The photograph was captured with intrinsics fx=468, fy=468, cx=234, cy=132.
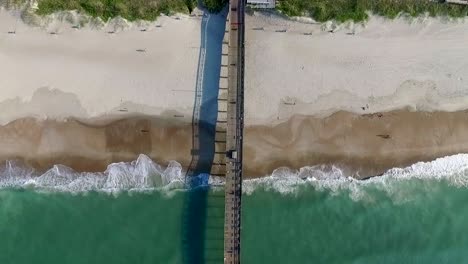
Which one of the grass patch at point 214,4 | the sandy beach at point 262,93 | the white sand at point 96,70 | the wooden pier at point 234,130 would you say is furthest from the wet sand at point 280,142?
the grass patch at point 214,4

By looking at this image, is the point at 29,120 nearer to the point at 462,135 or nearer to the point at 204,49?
the point at 204,49

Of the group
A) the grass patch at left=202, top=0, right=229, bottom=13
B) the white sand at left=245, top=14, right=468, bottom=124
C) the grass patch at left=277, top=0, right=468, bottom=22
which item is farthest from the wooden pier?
the grass patch at left=277, top=0, right=468, bottom=22

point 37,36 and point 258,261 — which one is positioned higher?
point 37,36

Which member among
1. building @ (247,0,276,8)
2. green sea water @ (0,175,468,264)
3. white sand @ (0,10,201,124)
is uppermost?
building @ (247,0,276,8)

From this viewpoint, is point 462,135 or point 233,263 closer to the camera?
point 233,263

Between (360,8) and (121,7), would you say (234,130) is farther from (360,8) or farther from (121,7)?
(360,8)

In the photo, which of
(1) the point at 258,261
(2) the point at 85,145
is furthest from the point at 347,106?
(2) the point at 85,145

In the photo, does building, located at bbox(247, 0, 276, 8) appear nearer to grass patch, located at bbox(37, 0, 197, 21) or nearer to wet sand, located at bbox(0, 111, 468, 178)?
grass patch, located at bbox(37, 0, 197, 21)

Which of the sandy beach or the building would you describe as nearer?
the building
